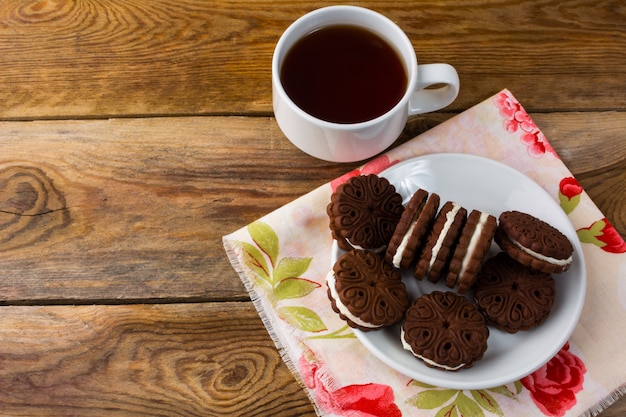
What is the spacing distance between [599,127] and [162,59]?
0.82m

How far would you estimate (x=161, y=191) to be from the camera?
3.82 ft

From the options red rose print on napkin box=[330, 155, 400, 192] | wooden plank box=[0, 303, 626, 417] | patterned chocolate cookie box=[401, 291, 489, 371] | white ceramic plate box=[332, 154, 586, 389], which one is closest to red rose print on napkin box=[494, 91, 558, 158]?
white ceramic plate box=[332, 154, 586, 389]

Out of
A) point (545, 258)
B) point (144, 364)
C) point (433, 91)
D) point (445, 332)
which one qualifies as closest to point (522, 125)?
point (433, 91)

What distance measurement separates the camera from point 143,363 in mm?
1093

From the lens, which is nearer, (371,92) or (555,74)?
(371,92)

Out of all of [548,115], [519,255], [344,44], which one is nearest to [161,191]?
[344,44]

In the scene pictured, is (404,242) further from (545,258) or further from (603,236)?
(603,236)

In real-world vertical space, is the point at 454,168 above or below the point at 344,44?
below

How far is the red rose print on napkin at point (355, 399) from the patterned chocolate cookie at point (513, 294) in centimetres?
21

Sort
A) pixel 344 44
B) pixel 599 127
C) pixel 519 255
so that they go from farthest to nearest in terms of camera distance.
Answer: pixel 599 127 → pixel 344 44 → pixel 519 255

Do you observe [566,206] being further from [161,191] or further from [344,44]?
[161,191]

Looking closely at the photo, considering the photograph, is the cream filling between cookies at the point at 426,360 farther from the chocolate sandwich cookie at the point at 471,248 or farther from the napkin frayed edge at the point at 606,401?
the napkin frayed edge at the point at 606,401

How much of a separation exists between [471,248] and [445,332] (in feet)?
0.43

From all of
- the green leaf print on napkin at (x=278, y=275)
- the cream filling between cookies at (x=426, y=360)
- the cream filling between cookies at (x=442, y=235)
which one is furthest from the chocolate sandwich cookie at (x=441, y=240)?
the green leaf print on napkin at (x=278, y=275)
